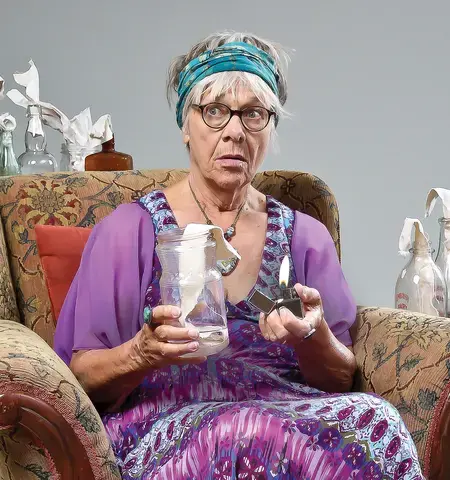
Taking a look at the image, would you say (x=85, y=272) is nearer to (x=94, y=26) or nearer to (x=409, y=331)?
(x=409, y=331)

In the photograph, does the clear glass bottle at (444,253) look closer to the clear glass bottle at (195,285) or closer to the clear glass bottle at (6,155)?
A: the clear glass bottle at (195,285)

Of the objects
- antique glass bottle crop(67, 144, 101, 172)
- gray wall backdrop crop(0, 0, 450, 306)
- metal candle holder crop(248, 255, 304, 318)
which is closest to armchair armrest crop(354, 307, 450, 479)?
metal candle holder crop(248, 255, 304, 318)

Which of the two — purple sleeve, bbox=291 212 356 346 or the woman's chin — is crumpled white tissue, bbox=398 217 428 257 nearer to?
purple sleeve, bbox=291 212 356 346

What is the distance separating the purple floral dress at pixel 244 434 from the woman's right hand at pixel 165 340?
1.7 inches

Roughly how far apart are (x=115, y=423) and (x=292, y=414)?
38 centimetres

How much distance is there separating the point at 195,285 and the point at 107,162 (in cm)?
112

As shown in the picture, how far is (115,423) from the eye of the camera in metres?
1.32

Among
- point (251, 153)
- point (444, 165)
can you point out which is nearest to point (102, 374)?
point (251, 153)

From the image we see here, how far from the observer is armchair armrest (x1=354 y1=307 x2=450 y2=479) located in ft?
4.10

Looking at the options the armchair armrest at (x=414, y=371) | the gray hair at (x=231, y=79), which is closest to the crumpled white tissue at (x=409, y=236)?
the armchair armrest at (x=414, y=371)

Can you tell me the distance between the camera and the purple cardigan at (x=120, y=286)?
54.7 inches

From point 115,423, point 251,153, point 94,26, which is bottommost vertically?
point 115,423

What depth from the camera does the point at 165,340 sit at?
1.11 metres

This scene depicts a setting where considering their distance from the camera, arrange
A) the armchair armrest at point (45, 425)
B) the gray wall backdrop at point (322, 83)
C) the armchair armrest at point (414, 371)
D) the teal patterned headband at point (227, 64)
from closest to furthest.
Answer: the armchair armrest at point (45, 425)
the armchair armrest at point (414, 371)
the teal patterned headband at point (227, 64)
the gray wall backdrop at point (322, 83)
